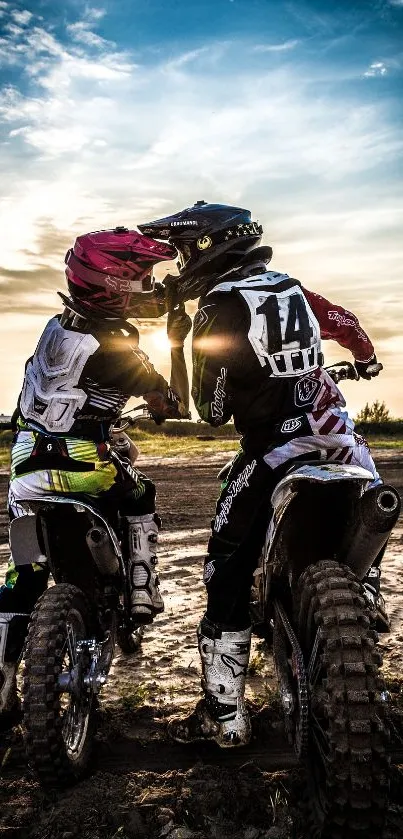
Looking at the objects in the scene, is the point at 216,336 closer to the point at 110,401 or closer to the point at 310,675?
the point at 110,401

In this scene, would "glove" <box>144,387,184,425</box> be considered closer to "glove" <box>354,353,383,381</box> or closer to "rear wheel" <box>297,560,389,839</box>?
"glove" <box>354,353,383,381</box>

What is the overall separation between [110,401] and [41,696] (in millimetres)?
1532

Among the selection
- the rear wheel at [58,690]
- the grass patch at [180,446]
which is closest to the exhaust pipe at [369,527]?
the rear wheel at [58,690]

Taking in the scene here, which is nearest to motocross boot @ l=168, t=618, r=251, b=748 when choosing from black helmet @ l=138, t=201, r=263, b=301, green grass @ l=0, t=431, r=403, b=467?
black helmet @ l=138, t=201, r=263, b=301

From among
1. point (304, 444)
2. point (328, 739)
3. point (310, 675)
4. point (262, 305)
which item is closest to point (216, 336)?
point (262, 305)

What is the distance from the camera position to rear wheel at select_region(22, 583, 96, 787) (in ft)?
10.3

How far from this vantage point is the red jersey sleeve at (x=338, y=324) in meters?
4.03

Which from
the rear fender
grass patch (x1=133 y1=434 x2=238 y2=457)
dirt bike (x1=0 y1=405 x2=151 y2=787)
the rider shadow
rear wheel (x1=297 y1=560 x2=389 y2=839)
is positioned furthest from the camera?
grass patch (x1=133 y1=434 x2=238 y2=457)

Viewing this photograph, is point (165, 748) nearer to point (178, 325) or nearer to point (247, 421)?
point (247, 421)

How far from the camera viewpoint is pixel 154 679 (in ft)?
14.7

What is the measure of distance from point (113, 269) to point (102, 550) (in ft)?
4.72

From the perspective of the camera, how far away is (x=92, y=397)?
3.96m

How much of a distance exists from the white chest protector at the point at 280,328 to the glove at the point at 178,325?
70cm

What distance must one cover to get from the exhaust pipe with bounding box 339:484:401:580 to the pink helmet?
1813mm
